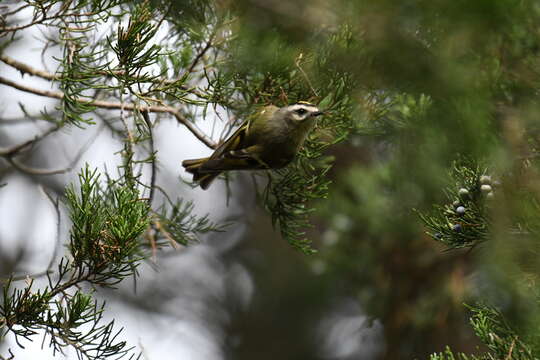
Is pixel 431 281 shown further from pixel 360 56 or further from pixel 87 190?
pixel 87 190

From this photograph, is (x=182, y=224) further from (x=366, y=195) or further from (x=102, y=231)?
(x=366, y=195)

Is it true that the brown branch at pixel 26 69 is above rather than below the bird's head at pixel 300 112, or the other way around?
above

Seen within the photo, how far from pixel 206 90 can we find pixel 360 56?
1.86 feet

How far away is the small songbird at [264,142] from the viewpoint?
216cm

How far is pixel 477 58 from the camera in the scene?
2545mm

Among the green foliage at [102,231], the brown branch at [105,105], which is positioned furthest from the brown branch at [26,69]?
the green foliage at [102,231]

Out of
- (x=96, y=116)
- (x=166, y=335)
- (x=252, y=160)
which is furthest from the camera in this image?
(x=166, y=335)

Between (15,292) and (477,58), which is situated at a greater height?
(477,58)

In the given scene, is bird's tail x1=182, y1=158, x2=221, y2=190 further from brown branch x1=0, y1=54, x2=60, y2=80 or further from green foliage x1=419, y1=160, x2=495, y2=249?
green foliage x1=419, y1=160, x2=495, y2=249

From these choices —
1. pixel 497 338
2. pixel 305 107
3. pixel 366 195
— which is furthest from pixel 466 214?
pixel 366 195

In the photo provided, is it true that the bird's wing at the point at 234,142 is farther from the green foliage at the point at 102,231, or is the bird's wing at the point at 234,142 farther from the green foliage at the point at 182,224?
the green foliage at the point at 102,231

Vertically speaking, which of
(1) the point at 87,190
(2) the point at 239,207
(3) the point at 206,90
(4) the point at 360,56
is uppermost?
(2) the point at 239,207

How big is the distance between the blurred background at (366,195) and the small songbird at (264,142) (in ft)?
0.44

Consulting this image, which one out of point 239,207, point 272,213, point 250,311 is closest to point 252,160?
point 272,213
